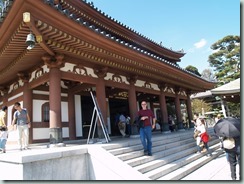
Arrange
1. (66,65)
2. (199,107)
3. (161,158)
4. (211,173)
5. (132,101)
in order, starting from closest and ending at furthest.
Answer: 1. (211,173)
2. (161,158)
3. (66,65)
4. (132,101)
5. (199,107)

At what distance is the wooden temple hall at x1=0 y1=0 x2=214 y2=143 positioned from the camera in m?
4.93

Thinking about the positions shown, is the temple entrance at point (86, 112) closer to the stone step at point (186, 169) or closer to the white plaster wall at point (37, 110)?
the white plaster wall at point (37, 110)

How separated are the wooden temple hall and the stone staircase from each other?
1.78m

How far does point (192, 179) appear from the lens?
5.28m

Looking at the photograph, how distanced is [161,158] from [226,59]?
27.7m

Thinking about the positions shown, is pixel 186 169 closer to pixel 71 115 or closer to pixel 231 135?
pixel 231 135

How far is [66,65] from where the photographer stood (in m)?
6.91

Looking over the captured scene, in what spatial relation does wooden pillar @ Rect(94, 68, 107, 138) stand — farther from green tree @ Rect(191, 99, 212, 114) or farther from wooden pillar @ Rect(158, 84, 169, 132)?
green tree @ Rect(191, 99, 212, 114)

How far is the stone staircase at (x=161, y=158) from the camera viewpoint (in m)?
5.17

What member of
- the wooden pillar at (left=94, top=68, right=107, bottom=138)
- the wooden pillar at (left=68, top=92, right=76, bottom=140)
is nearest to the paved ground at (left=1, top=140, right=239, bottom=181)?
the wooden pillar at (left=68, top=92, right=76, bottom=140)

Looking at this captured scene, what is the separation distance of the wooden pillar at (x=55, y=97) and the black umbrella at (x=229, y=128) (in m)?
4.43

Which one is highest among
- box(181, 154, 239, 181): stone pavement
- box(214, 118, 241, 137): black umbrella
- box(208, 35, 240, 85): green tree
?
box(208, 35, 240, 85): green tree

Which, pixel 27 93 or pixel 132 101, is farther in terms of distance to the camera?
pixel 132 101

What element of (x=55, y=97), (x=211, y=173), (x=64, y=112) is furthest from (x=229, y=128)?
(x=64, y=112)
